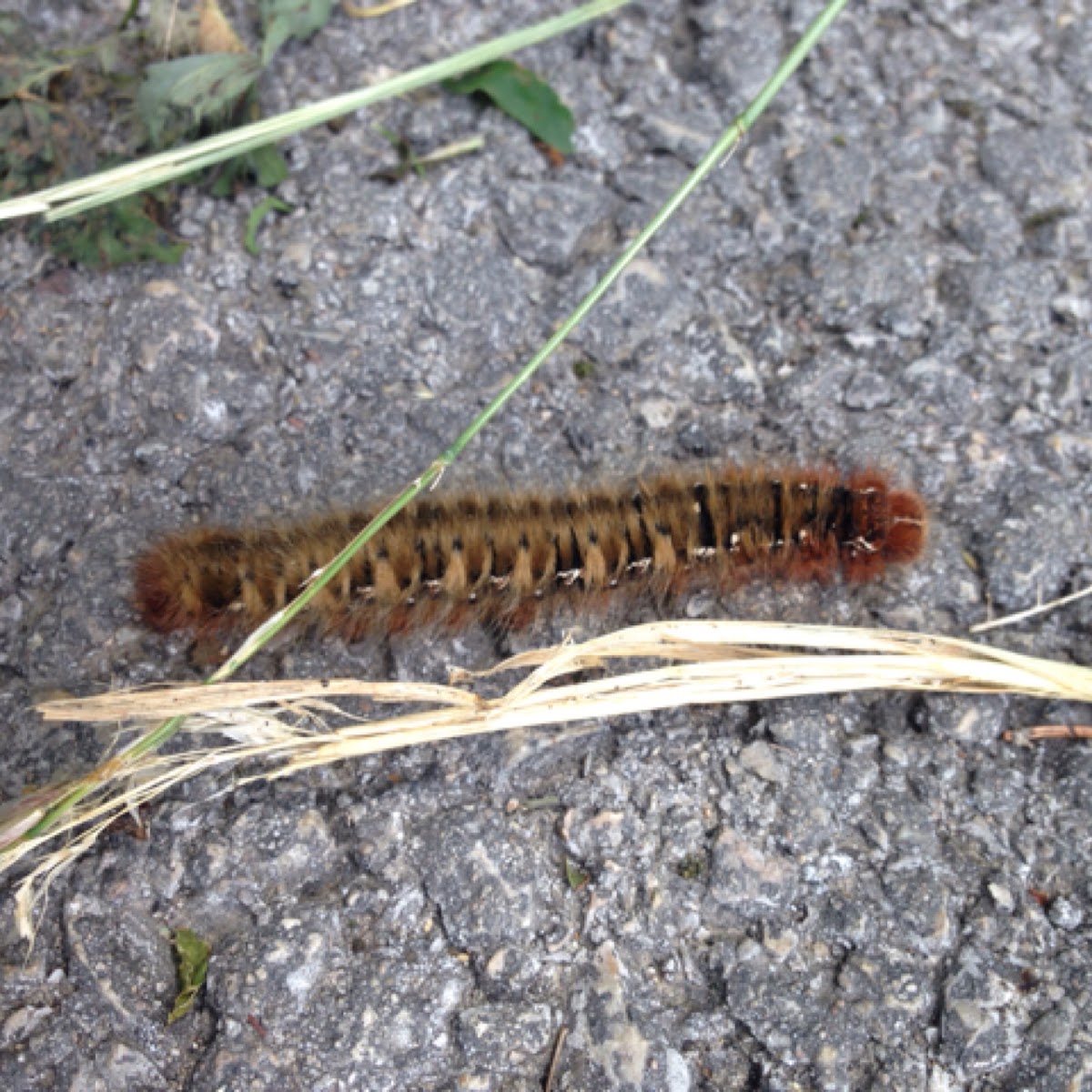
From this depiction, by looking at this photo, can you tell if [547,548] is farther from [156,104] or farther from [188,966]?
[156,104]

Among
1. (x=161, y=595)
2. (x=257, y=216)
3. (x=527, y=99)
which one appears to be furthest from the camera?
(x=527, y=99)

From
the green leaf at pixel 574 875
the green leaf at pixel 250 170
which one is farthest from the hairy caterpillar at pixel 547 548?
the green leaf at pixel 250 170

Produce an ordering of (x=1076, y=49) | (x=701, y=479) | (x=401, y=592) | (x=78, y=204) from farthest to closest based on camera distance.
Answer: (x=1076, y=49)
(x=701, y=479)
(x=401, y=592)
(x=78, y=204)

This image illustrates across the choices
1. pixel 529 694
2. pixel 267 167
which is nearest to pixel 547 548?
pixel 529 694

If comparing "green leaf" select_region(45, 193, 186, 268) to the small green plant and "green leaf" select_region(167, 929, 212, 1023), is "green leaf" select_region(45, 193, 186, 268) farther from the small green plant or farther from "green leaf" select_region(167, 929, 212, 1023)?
"green leaf" select_region(167, 929, 212, 1023)

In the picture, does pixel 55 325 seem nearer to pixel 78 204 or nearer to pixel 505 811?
pixel 78 204

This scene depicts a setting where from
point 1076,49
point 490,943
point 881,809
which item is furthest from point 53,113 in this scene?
point 1076,49
